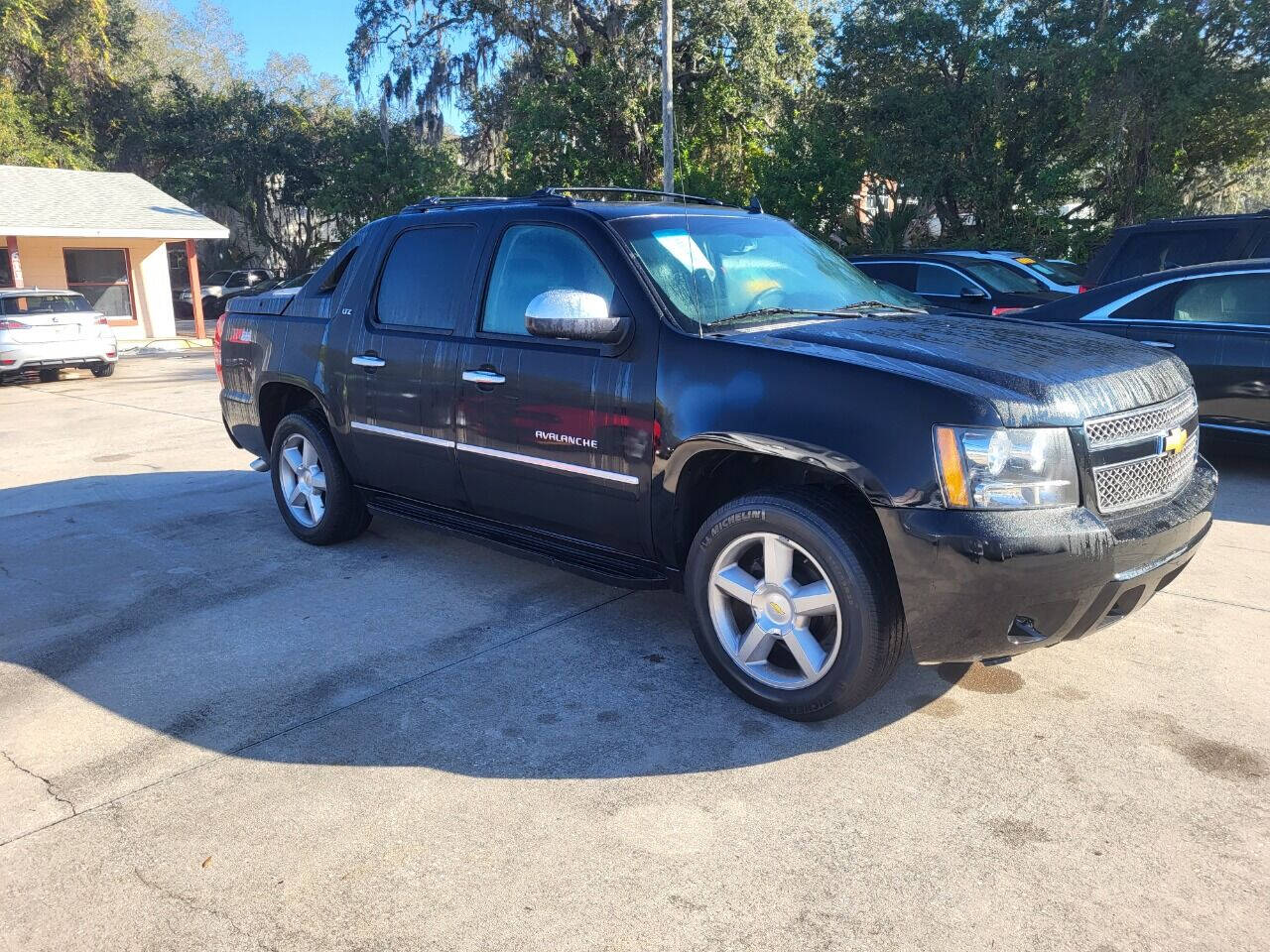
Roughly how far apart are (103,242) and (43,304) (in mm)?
9059

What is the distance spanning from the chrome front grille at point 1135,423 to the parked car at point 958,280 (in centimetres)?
802

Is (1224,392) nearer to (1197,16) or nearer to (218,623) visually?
(218,623)

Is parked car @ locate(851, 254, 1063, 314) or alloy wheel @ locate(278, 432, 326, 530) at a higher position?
parked car @ locate(851, 254, 1063, 314)

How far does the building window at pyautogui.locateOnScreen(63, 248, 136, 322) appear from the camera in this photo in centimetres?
2362

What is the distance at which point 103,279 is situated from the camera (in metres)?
24.0

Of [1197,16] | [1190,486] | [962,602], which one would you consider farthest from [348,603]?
[1197,16]

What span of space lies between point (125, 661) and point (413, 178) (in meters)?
31.0

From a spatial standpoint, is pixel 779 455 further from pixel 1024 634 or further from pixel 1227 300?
pixel 1227 300

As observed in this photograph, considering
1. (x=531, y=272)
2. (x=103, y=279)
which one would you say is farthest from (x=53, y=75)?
(x=531, y=272)

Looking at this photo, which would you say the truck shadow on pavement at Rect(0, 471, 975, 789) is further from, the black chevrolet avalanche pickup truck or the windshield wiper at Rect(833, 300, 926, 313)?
the windshield wiper at Rect(833, 300, 926, 313)

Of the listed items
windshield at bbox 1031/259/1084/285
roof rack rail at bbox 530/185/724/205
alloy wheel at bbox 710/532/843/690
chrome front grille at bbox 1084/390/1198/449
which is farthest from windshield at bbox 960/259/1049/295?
alloy wheel at bbox 710/532/843/690

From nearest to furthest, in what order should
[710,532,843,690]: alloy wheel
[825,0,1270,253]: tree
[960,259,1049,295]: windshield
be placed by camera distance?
1. [710,532,843,690]: alloy wheel
2. [960,259,1049,295]: windshield
3. [825,0,1270,253]: tree

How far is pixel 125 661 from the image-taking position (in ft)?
14.2

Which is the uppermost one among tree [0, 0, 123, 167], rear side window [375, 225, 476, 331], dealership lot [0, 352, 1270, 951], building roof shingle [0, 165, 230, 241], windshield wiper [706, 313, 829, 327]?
tree [0, 0, 123, 167]
